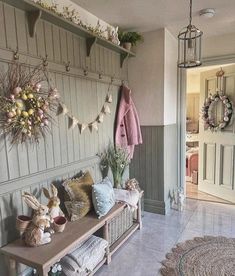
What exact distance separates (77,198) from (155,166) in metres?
1.40

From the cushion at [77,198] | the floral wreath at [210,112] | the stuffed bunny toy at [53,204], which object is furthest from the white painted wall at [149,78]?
the stuffed bunny toy at [53,204]

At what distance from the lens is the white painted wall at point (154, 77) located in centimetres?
300

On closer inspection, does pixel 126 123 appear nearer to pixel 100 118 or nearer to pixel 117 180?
pixel 100 118

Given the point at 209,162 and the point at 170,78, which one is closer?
the point at 170,78

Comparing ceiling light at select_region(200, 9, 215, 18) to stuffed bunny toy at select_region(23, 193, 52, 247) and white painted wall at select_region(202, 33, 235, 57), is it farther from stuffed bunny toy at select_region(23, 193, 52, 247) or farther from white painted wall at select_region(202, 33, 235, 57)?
stuffed bunny toy at select_region(23, 193, 52, 247)

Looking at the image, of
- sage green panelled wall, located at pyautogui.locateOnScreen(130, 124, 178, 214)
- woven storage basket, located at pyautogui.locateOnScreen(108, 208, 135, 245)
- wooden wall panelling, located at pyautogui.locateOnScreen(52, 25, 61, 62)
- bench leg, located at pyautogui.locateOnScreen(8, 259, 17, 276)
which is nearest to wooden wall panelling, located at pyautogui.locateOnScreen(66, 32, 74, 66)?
wooden wall panelling, located at pyautogui.locateOnScreen(52, 25, 61, 62)

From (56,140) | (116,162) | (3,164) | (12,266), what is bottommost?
(12,266)

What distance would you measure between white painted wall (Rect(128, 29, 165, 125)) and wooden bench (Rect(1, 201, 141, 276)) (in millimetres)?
1508

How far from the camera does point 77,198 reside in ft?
6.80

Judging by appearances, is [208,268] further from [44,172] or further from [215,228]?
[44,172]

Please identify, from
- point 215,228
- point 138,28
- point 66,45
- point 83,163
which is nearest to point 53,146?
point 83,163

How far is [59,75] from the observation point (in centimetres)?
208

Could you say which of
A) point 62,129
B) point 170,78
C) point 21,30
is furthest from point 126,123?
point 21,30

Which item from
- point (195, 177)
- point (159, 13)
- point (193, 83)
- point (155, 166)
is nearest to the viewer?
point (159, 13)
